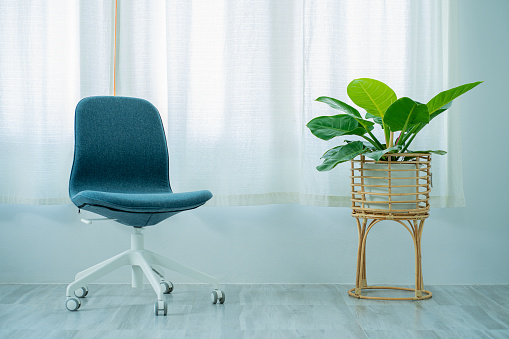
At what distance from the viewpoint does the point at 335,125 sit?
90.0 inches

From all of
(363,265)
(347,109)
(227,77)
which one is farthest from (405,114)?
(227,77)

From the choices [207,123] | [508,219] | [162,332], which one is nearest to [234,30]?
[207,123]

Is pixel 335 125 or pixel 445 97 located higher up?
pixel 445 97

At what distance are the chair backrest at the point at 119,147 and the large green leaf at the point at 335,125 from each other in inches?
29.6

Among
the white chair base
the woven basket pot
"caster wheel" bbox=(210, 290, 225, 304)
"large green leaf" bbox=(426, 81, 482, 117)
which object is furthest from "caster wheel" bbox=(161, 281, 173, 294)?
"large green leaf" bbox=(426, 81, 482, 117)

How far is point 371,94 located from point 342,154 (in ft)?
0.92

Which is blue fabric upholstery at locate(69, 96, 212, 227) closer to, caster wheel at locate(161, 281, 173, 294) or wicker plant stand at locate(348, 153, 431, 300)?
caster wheel at locate(161, 281, 173, 294)

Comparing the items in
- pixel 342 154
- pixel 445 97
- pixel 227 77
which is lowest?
pixel 342 154

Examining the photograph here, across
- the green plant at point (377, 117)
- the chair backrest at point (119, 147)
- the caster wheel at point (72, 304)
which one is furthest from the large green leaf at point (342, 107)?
the caster wheel at point (72, 304)

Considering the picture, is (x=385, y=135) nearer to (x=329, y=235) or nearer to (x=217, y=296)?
(x=329, y=235)

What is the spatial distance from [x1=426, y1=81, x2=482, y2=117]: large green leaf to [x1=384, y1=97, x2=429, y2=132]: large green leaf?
11cm

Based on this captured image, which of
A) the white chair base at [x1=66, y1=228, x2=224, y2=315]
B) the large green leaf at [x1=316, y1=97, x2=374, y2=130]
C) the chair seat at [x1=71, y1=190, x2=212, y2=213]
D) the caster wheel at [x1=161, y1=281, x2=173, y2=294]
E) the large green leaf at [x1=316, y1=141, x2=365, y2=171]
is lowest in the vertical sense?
the caster wheel at [x1=161, y1=281, x2=173, y2=294]

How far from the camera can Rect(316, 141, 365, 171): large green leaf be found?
221cm

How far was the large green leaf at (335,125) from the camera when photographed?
2281 millimetres
